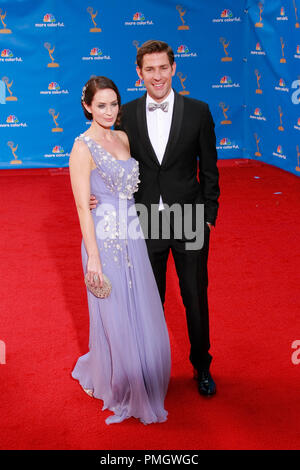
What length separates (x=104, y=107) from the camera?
249cm

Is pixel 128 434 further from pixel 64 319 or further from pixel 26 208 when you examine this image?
pixel 26 208

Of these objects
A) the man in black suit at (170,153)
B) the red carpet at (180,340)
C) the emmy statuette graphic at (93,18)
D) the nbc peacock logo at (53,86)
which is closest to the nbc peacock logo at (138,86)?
the emmy statuette graphic at (93,18)

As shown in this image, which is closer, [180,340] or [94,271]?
[94,271]

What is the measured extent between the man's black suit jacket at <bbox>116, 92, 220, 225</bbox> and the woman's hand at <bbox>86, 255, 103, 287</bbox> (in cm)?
40

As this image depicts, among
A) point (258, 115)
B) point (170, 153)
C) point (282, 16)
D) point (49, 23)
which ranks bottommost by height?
point (170, 153)

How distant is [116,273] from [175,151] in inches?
26.6

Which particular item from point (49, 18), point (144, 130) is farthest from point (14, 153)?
point (144, 130)

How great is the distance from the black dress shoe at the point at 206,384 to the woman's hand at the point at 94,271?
851 mm

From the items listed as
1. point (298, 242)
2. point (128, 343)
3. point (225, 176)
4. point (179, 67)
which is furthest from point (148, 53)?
point (179, 67)

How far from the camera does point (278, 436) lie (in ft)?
8.67

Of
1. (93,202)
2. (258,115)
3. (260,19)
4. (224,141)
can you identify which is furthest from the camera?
→ (224,141)

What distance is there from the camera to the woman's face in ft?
8.06

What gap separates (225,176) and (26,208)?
9.19 ft

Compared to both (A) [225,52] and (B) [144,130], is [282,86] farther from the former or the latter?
(B) [144,130]
